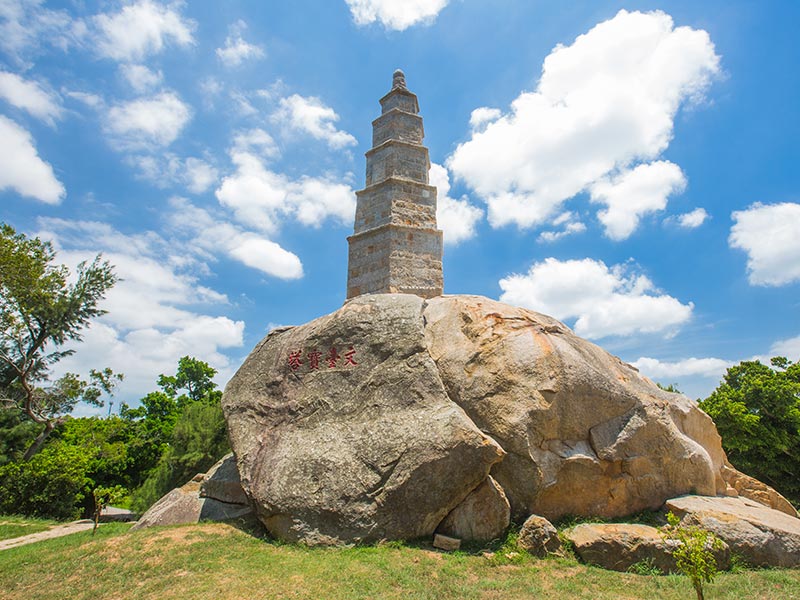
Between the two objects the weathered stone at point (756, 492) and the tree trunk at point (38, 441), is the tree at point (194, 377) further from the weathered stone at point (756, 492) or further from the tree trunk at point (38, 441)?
the weathered stone at point (756, 492)

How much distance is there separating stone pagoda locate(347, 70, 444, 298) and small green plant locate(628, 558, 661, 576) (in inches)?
360

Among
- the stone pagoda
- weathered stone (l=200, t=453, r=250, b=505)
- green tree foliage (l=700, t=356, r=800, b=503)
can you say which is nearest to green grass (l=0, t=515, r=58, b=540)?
weathered stone (l=200, t=453, r=250, b=505)

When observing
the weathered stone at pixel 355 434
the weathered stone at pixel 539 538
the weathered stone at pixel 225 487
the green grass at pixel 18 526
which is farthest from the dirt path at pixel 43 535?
the weathered stone at pixel 539 538

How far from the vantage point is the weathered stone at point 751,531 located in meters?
7.23

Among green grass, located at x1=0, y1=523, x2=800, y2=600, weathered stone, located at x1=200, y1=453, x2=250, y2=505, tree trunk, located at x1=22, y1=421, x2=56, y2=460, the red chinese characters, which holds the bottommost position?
green grass, located at x1=0, y1=523, x2=800, y2=600

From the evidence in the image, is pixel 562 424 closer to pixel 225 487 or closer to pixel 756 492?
pixel 756 492

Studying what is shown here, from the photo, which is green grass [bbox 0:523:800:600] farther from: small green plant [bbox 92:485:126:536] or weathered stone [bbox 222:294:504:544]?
small green plant [bbox 92:485:126:536]

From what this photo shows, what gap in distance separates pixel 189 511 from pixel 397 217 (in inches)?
402

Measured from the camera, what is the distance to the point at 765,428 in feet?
56.2

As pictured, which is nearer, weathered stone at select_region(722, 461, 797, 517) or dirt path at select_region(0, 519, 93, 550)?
weathered stone at select_region(722, 461, 797, 517)

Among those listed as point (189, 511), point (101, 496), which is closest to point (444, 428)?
point (189, 511)

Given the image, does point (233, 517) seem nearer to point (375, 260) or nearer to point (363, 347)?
point (363, 347)

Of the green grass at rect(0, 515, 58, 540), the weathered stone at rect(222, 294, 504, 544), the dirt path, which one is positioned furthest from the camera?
the green grass at rect(0, 515, 58, 540)

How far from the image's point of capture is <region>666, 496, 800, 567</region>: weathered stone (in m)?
7.23
